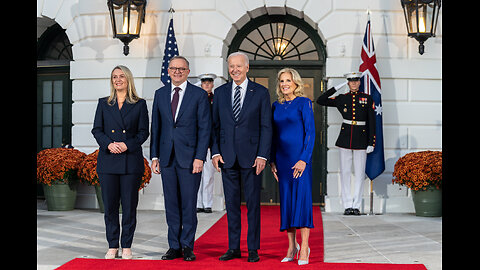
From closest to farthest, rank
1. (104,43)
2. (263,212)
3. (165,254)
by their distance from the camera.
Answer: (165,254) → (263,212) → (104,43)

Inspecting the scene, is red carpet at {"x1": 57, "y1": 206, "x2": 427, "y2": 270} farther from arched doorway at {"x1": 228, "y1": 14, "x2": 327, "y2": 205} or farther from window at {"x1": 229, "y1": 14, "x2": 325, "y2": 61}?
window at {"x1": 229, "y1": 14, "x2": 325, "y2": 61}

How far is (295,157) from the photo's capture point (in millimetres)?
5008

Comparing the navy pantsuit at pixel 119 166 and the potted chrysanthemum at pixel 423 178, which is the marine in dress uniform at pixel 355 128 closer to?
the potted chrysanthemum at pixel 423 178

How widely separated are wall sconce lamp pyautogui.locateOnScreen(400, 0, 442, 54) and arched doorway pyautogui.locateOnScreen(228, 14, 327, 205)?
5.02 ft

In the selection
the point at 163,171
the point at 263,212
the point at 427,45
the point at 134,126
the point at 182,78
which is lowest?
the point at 263,212

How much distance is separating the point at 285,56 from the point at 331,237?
4419mm

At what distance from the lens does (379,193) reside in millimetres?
9352

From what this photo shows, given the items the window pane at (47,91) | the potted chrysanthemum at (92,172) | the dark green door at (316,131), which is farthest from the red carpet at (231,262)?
the window pane at (47,91)

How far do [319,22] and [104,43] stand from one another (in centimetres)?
371

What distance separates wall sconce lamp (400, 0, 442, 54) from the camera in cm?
898

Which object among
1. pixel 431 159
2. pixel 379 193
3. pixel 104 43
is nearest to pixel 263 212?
pixel 379 193

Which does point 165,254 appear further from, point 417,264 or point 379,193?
point 379,193

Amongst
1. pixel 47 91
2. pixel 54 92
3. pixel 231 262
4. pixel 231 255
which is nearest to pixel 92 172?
pixel 54 92

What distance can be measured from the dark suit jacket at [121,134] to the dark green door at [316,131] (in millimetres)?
5041
